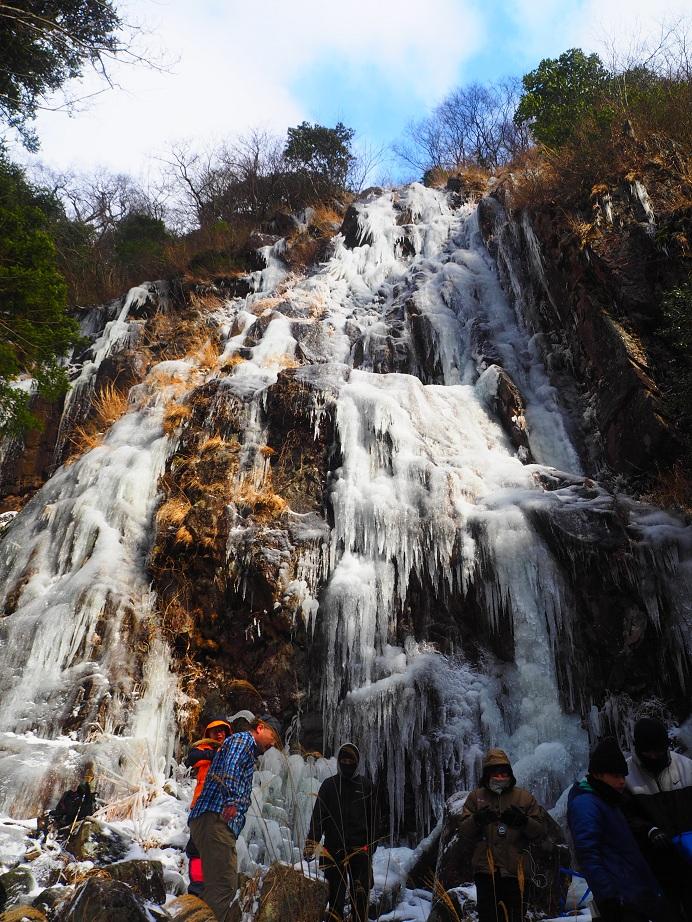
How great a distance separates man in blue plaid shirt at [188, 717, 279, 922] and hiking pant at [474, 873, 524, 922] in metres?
1.33

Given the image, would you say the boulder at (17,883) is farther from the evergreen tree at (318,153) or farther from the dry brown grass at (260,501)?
the evergreen tree at (318,153)

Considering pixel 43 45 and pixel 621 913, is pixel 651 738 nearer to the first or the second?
pixel 621 913

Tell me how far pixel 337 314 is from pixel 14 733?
9.37 m

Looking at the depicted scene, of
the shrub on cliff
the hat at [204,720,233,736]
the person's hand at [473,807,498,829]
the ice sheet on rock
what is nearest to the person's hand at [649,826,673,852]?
the person's hand at [473,807,498,829]

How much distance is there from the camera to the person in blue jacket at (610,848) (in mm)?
2480

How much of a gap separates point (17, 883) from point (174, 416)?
604 centimetres

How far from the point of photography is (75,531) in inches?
299

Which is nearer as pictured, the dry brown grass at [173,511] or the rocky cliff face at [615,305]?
the dry brown grass at [173,511]

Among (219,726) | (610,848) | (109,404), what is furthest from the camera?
(109,404)

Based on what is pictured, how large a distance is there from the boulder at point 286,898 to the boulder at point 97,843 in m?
2.07

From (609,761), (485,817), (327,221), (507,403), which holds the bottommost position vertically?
(485,817)

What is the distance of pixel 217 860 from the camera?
359 centimetres

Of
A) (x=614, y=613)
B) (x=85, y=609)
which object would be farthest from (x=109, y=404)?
(x=614, y=613)

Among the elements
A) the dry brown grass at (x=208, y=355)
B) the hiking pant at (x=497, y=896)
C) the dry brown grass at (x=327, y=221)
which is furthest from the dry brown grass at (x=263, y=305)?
the hiking pant at (x=497, y=896)
